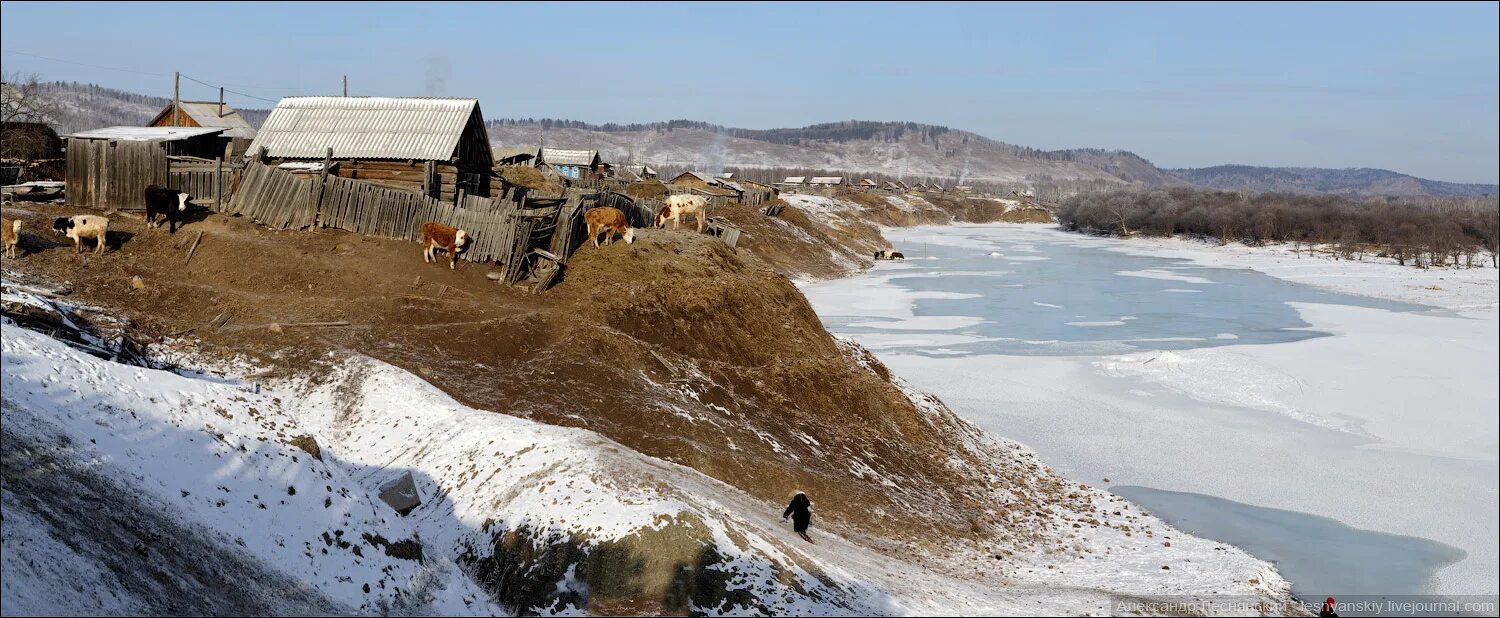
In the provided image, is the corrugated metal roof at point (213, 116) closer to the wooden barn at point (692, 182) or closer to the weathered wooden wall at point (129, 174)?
the weathered wooden wall at point (129, 174)

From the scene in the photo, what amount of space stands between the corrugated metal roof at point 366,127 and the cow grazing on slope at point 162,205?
4725 mm

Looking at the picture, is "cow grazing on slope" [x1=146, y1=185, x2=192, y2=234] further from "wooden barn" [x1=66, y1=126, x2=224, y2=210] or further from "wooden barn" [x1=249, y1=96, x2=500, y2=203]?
"wooden barn" [x1=249, y1=96, x2=500, y2=203]

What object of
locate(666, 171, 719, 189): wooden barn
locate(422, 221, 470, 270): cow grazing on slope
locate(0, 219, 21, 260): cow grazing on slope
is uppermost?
locate(666, 171, 719, 189): wooden barn

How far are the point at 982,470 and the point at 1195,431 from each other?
7.20 metres

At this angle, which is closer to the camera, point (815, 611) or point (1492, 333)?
point (815, 611)

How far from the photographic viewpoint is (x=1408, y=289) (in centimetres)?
5700

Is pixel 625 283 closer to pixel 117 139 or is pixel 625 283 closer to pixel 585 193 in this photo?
pixel 585 193

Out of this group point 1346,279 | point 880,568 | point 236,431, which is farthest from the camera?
point 1346,279

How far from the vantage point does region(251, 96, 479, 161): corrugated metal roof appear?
27391 millimetres

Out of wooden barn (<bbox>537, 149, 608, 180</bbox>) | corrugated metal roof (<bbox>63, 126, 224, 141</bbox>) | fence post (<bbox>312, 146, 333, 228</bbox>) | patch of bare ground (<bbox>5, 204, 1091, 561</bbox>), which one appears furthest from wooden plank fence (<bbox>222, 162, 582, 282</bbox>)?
wooden barn (<bbox>537, 149, 608, 180</bbox>)

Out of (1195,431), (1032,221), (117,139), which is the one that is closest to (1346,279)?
(1195,431)

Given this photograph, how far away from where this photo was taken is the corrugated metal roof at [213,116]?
49112 millimetres

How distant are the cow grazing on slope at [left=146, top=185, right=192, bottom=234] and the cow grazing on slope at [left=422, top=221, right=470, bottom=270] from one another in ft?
17.6

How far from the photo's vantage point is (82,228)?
816 inches
